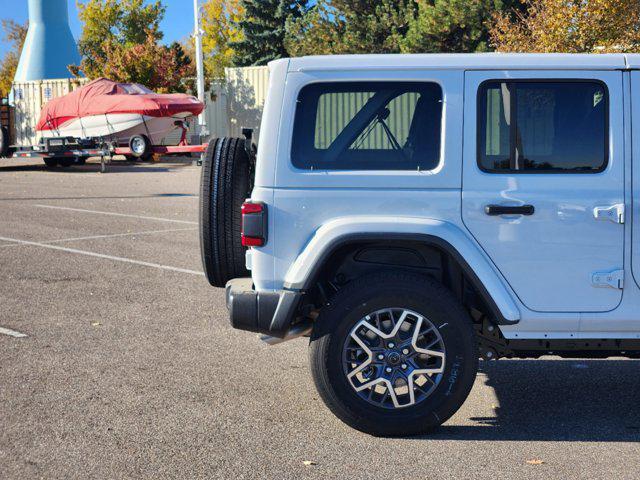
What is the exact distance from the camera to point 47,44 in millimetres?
58094

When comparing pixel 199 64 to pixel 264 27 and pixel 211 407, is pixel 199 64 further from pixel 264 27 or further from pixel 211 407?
pixel 211 407

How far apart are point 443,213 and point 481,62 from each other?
2.75ft

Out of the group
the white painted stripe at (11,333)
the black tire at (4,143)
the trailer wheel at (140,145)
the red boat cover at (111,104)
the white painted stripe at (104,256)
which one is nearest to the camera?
the white painted stripe at (11,333)

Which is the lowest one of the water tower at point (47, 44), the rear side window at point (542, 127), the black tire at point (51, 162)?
the rear side window at point (542, 127)

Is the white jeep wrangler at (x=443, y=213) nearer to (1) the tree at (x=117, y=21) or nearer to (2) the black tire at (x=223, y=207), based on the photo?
(2) the black tire at (x=223, y=207)

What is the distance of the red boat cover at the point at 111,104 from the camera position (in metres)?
28.8

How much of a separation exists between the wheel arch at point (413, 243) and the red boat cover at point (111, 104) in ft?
80.9

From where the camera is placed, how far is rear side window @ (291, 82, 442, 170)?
16.1 ft

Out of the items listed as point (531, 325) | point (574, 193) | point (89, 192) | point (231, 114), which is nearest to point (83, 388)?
point (531, 325)

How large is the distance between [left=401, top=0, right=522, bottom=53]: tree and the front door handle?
27.2 meters

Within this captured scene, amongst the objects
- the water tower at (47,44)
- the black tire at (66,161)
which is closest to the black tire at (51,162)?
the black tire at (66,161)

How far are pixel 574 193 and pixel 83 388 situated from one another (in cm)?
325

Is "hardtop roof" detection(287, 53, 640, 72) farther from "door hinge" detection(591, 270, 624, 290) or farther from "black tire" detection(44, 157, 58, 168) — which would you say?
"black tire" detection(44, 157, 58, 168)

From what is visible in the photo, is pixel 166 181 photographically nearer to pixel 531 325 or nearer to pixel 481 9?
pixel 481 9
